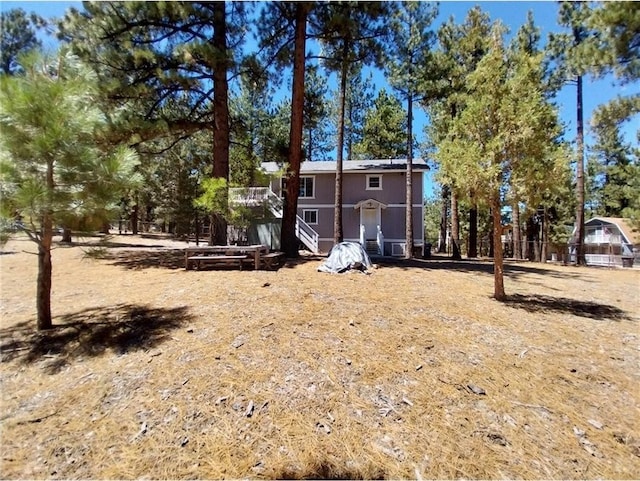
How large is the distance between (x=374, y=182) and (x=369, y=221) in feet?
7.90

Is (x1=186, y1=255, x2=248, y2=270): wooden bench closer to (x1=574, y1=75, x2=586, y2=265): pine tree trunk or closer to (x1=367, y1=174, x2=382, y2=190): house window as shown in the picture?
(x1=367, y1=174, x2=382, y2=190): house window

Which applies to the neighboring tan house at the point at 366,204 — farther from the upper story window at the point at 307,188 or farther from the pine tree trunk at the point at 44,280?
the pine tree trunk at the point at 44,280

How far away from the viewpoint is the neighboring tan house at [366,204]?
65.9 feet

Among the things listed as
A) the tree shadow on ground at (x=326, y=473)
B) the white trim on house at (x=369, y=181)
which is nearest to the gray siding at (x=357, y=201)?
the white trim on house at (x=369, y=181)

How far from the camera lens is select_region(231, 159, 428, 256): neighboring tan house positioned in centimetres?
2009

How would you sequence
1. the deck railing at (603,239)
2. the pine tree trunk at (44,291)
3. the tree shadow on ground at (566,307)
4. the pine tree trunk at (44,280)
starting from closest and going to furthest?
1. the pine tree trunk at (44,280)
2. the pine tree trunk at (44,291)
3. the tree shadow on ground at (566,307)
4. the deck railing at (603,239)

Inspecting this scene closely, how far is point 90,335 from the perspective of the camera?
167 inches

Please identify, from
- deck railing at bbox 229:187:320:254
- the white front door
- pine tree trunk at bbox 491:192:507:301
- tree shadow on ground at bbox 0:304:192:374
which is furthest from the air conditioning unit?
tree shadow on ground at bbox 0:304:192:374

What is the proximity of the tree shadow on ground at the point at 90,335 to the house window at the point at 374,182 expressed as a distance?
17018 mm

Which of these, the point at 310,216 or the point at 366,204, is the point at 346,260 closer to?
the point at 366,204

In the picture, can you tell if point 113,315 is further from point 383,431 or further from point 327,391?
point 383,431

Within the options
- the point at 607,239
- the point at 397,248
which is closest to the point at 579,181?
the point at 397,248

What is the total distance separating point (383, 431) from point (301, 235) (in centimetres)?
1625

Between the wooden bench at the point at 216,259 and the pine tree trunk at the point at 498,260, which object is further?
the wooden bench at the point at 216,259
